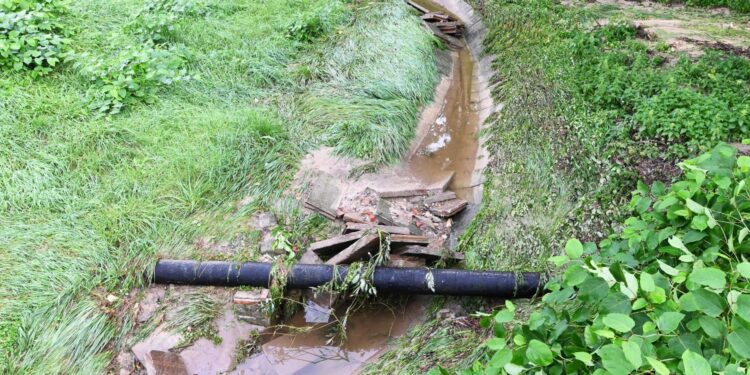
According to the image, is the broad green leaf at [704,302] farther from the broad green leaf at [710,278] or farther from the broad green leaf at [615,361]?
the broad green leaf at [615,361]

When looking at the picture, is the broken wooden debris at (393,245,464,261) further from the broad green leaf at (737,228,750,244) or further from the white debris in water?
the broad green leaf at (737,228,750,244)

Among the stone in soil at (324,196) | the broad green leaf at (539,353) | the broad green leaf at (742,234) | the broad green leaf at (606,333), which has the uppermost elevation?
the broad green leaf at (742,234)

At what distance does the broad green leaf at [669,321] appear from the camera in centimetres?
145

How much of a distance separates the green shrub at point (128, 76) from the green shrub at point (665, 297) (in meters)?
4.79

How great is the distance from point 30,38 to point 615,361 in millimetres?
6597

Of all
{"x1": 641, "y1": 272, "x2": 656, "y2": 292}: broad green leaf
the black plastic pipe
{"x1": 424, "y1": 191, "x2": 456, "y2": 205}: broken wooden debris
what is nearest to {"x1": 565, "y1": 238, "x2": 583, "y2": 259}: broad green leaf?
{"x1": 641, "y1": 272, "x2": 656, "y2": 292}: broad green leaf

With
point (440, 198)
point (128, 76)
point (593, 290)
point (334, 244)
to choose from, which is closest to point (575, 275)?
point (593, 290)

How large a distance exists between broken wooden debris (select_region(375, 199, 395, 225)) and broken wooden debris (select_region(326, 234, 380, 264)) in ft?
1.70

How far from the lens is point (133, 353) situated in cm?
352

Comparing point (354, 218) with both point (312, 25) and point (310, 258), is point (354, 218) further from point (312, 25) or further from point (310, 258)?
point (312, 25)

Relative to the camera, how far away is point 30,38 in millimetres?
5559

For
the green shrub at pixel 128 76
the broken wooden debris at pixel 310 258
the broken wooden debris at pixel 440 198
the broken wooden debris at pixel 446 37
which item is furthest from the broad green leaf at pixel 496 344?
the broken wooden debris at pixel 446 37

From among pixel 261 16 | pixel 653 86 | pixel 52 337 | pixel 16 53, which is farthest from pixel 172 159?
pixel 653 86

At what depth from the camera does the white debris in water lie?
552 centimetres
